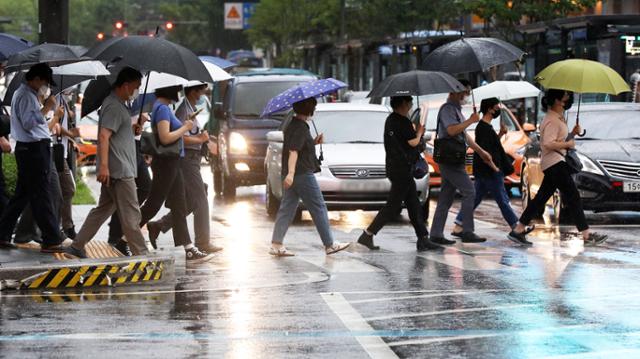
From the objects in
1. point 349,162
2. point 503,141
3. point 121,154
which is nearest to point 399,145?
point 121,154

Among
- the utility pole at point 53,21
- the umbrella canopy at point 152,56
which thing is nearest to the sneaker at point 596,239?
the umbrella canopy at point 152,56

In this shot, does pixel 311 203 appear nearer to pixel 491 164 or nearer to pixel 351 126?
pixel 491 164

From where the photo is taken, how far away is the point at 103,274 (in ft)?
38.9

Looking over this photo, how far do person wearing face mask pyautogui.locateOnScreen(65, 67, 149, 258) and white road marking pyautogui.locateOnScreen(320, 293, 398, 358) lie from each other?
6.74 feet

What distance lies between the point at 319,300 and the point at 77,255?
2.78 m

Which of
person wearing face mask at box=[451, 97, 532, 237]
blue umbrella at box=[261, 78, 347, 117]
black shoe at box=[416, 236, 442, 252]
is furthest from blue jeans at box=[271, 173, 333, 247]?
person wearing face mask at box=[451, 97, 532, 237]

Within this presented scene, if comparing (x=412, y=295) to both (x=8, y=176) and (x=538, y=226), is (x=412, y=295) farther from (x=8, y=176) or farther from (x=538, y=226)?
(x=8, y=176)

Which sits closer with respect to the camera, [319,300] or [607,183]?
[319,300]

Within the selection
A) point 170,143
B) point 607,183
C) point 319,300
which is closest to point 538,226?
point 607,183

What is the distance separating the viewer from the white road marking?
878 cm

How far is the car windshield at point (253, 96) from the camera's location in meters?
23.9

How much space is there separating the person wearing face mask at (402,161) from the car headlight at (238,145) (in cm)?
831

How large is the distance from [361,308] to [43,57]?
3.89 metres

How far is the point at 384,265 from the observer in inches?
535
